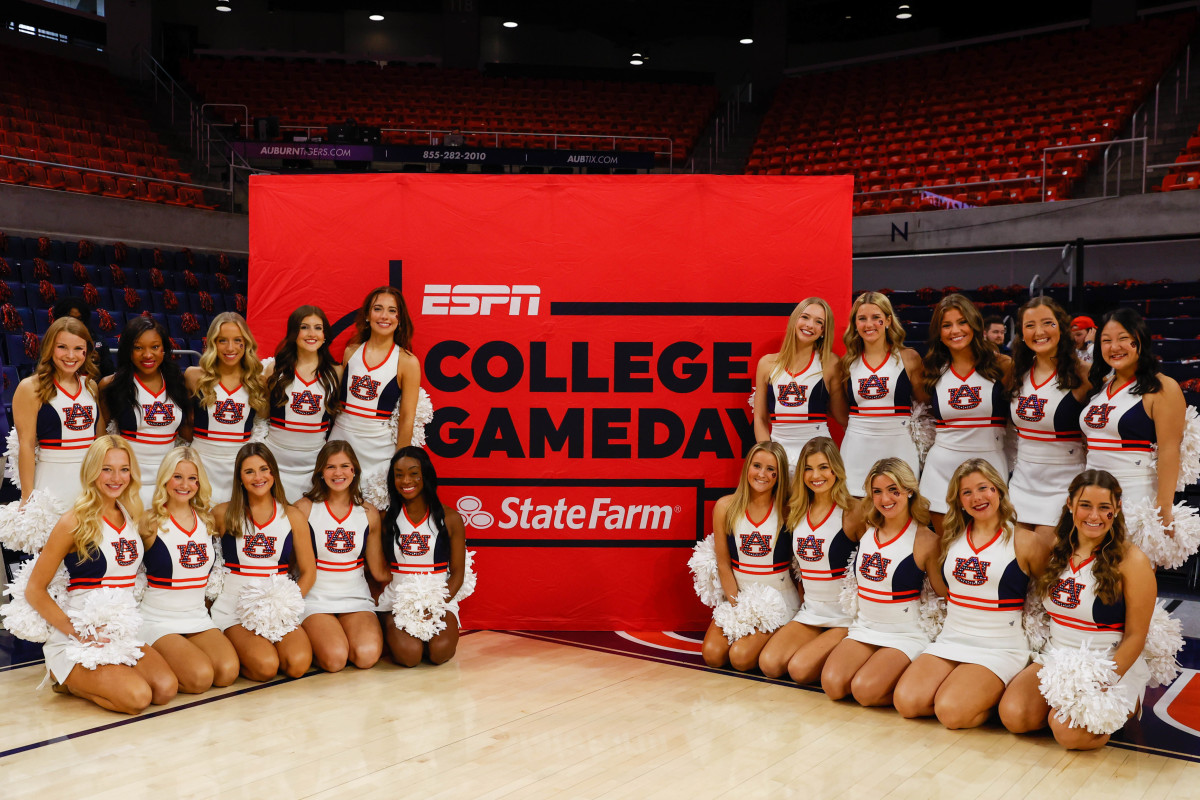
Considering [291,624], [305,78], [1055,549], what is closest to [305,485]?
[291,624]

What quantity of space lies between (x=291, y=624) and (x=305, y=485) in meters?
0.66

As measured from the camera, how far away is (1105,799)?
2734 mm

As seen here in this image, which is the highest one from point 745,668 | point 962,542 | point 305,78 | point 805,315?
point 305,78

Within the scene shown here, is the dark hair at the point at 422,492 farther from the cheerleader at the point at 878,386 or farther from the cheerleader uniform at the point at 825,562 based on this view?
the cheerleader at the point at 878,386

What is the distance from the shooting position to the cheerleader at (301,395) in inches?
162

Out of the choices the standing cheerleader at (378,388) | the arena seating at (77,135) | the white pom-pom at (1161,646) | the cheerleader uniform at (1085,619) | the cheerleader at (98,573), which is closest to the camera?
the cheerleader uniform at (1085,619)

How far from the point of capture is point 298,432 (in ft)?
13.8

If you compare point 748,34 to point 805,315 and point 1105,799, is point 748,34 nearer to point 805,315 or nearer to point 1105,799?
point 805,315

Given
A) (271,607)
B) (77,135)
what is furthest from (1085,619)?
(77,135)

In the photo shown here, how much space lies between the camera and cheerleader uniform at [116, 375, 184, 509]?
156 inches

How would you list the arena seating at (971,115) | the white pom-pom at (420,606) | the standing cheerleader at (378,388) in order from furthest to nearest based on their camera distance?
1. the arena seating at (971,115)
2. the standing cheerleader at (378,388)
3. the white pom-pom at (420,606)

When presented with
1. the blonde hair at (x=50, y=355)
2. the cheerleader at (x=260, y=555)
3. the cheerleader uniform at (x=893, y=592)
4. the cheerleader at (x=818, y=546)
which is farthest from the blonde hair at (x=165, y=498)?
the cheerleader uniform at (x=893, y=592)

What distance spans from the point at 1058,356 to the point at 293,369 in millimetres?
3089

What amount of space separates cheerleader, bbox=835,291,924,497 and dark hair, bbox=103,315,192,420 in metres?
2.80
